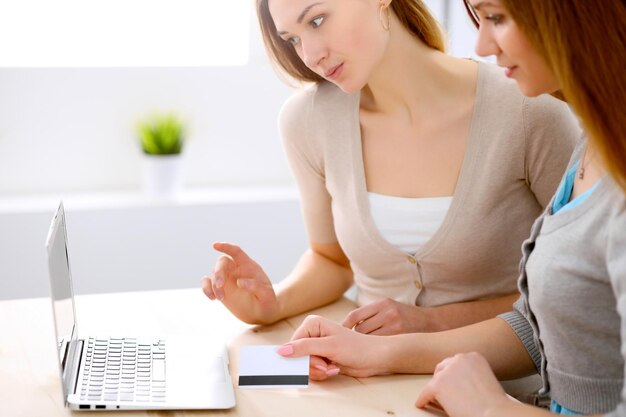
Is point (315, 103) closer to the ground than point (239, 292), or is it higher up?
higher up

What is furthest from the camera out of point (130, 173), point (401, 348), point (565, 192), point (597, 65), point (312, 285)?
point (130, 173)

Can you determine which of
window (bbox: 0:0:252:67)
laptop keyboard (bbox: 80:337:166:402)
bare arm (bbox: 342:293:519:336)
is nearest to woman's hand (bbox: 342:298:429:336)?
bare arm (bbox: 342:293:519:336)

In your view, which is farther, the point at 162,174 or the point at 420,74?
the point at 162,174

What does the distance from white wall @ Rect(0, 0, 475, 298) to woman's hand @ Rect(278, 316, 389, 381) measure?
168cm

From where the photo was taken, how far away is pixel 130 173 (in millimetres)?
3219

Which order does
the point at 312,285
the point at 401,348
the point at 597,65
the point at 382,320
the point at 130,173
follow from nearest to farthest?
the point at 597,65
the point at 401,348
the point at 382,320
the point at 312,285
the point at 130,173

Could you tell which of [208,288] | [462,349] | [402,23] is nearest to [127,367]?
[208,288]

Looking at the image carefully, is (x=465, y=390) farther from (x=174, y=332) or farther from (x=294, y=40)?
(x=294, y=40)

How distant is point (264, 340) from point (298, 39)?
57 centimetres

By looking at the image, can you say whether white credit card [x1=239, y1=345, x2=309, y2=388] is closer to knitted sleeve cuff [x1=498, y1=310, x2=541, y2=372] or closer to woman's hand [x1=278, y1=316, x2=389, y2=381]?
woman's hand [x1=278, y1=316, x2=389, y2=381]

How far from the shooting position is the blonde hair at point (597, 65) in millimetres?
1111

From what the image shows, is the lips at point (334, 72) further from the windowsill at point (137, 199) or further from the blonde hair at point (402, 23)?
the windowsill at point (137, 199)

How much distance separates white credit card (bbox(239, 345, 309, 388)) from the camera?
1.43m

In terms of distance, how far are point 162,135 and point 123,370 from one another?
172 cm
